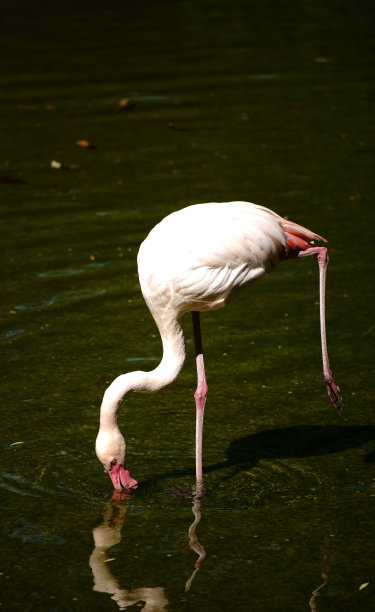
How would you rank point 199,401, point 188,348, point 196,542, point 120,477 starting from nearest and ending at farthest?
point 196,542
point 120,477
point 199,401
point 188,348

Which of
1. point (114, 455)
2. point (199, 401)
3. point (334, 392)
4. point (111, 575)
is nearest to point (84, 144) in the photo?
point (199, 401)

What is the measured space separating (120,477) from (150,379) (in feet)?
1.60

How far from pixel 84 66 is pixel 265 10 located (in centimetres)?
561

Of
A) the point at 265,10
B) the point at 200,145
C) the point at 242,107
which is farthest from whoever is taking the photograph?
the point at 265,10

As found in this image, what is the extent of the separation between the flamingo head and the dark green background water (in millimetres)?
138

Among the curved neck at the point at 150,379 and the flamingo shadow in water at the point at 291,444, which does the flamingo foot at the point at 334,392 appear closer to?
the flamingo shadow in water at the point at 291,444

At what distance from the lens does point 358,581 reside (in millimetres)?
3859

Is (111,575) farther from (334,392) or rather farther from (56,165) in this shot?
(56,165)

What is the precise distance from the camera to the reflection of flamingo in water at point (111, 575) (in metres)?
3.81

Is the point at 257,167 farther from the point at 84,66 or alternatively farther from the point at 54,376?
the point at 84,66

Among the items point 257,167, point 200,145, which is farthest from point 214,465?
point 200,145

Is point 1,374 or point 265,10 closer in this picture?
point 1,374

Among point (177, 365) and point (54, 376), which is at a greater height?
point (177, 365)

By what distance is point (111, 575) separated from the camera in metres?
4.02
